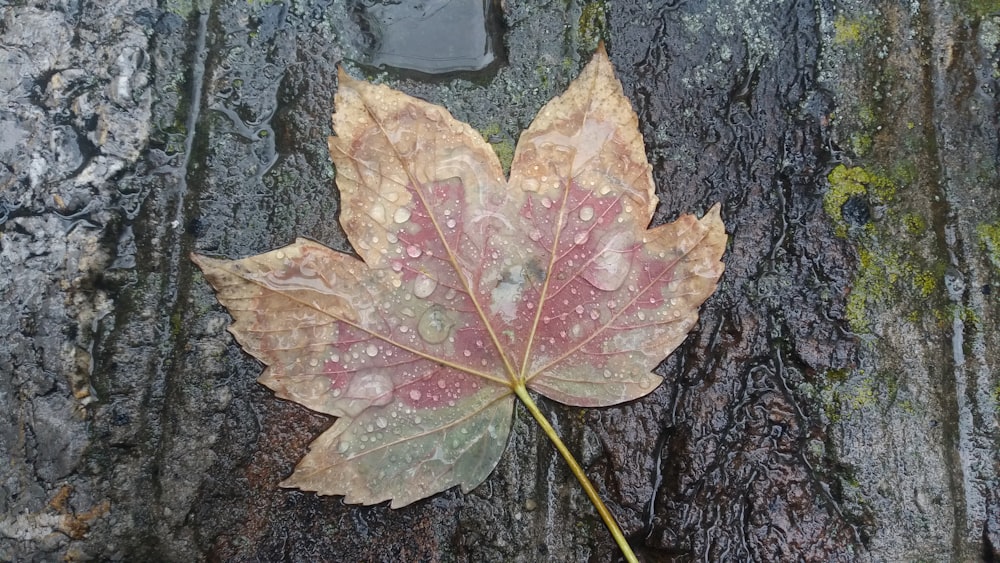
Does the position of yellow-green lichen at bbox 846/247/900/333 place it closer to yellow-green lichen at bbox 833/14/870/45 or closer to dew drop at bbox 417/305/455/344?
yellow-green lichen at bbox 833/14/870/45

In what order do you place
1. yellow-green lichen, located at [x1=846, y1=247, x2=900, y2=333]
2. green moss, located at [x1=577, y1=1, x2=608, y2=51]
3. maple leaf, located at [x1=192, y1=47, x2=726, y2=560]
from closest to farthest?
maple leaf, located at [x1=192, y1=47, x2=726, y2=560], yellow-green lichen, located at [x1=846, y1=247, x2=900, y2=333], green moss, located at [x1=577, y1=1, x2=608, y2=51]

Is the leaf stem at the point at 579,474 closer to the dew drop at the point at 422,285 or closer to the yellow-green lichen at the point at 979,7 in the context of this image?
the dew drop at the point at 422,285

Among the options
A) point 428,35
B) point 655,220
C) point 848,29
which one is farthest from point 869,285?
point 428,35

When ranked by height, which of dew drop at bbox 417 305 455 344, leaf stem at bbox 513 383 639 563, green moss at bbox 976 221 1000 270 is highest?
green moss at bbox 976 221 1000 270

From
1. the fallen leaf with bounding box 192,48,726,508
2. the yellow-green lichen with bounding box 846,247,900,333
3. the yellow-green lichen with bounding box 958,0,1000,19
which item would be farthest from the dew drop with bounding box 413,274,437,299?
the yellow-green lichen with bounding box 958,0,1000,19

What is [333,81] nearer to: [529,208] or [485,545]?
[529,208]

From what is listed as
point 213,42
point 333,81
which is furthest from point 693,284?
point 213,42

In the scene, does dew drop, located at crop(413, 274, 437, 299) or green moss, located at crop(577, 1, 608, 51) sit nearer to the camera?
dew drop, located at crop(413, 274, 437, 299)

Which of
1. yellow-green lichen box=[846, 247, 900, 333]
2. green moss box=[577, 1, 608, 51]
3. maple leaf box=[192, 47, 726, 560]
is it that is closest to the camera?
maple leaf box=[192, 47, 726, 560]
